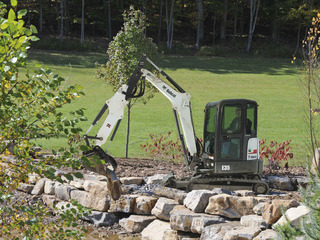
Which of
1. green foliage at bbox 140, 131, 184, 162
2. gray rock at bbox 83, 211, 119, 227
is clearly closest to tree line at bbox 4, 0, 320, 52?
green foliage at bbox 140, 131, 184, 162

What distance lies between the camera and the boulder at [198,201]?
9312 mm

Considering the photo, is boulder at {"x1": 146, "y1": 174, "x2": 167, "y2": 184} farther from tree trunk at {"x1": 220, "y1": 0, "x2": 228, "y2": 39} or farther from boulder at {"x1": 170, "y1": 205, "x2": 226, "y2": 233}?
tree trunk at {"x1": 220, "y1": 0, "x2": 228, "y2": 39}

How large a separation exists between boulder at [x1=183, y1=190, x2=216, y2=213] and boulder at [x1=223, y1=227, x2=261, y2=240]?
4.14 ft

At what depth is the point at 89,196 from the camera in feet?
35.0

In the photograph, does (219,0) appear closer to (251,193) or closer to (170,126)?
(170,126)

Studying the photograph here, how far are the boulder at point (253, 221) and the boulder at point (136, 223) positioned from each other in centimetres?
217

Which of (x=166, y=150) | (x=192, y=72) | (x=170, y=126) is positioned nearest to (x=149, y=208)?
(x=166, y=150)

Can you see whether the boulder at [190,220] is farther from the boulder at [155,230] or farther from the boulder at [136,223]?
the boulder at [136,223]

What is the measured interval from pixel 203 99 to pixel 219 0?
22942 mm

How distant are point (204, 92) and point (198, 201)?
19.2 metres

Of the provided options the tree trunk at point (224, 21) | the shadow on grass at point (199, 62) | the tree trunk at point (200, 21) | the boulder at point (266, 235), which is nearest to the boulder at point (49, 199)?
the boulder at point (266, 235)

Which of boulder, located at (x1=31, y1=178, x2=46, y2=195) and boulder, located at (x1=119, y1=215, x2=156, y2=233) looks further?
boulder, located at (x1=31, y1=178, x2=46, y2=195)

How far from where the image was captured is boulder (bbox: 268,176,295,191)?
424 inches

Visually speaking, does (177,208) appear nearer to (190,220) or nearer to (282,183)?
(190,220)
